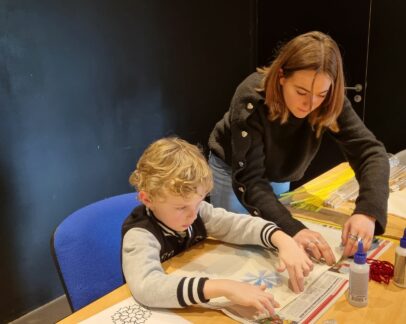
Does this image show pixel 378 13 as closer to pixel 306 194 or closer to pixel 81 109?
pixel 306 194

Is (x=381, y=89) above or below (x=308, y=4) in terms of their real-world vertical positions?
below

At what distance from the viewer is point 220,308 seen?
3.35 ft

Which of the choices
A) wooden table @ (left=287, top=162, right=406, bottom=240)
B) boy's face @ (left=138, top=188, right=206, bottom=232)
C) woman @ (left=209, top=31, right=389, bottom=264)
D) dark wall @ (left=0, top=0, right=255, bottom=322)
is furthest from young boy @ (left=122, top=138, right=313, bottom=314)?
dark wall @ (left=0, top=0, right=255, bottom=322)

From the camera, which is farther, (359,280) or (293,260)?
(293,260)

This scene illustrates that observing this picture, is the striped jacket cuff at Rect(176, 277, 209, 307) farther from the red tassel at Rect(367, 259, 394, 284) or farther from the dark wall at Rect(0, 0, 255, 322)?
the dark wall at Rect(0, 0, 255, 322)

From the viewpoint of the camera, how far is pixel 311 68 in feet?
4.26

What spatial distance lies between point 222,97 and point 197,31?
55 cm

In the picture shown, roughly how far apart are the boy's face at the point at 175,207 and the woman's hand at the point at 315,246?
0.32 metres

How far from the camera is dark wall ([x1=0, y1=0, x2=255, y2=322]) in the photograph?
211cm

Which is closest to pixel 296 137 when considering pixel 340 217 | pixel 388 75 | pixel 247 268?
pixel 340 217

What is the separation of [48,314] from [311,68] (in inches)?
74.4

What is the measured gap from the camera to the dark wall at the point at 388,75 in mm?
3020

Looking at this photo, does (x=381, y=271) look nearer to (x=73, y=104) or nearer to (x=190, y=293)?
(x=190, y=293)

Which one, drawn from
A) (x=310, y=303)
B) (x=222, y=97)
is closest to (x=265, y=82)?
(x=310, y=303)
